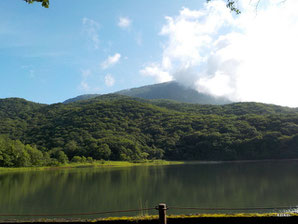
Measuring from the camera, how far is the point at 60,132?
374ft

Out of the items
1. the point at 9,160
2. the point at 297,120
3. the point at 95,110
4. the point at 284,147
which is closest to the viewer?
the point at 9,160

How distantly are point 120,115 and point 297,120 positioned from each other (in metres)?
86.0

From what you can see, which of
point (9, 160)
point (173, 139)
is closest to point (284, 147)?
point (173, 139)

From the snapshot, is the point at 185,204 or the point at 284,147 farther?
the point at 284,147

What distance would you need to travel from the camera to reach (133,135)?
12431cm

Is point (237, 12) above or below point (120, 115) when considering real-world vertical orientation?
below

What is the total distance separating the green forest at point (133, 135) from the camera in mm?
91938

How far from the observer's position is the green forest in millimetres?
91938

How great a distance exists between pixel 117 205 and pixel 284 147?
287 ft

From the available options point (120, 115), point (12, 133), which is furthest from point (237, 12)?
point (120, 115)

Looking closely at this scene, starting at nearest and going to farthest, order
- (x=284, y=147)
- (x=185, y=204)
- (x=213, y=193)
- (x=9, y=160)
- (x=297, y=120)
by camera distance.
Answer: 1. (x=185, y=204)
2. (x=213, y=193)
3. (x=9, y=160)
4. (x=284, y=147)
5. (x=297, y=120)

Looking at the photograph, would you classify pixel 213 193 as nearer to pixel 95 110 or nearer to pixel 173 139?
pixel 173 139

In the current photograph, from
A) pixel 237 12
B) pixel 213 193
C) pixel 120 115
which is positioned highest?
pixel 120 115

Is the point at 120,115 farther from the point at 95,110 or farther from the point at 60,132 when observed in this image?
the point at 60,132
